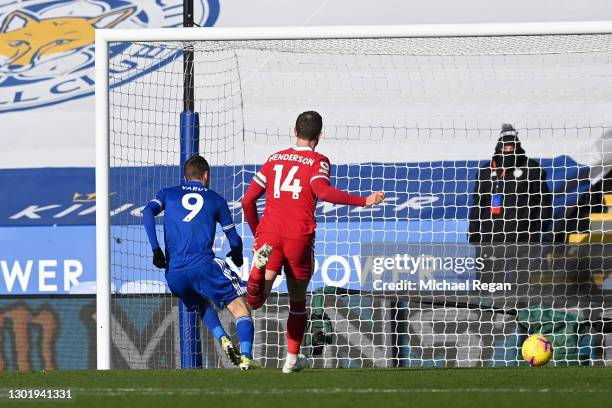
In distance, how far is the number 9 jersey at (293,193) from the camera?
675 cm

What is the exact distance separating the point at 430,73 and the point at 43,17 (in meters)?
5.00

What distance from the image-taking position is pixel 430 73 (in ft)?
42.2

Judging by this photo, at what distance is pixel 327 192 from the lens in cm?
657

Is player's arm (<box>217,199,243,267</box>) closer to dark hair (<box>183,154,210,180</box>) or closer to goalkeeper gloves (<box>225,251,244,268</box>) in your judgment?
goalkeeper gloves (<box>225,251,244,268</box>)

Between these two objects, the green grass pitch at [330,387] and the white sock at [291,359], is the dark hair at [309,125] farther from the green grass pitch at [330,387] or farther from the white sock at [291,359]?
the green grass pitch at [330,387]

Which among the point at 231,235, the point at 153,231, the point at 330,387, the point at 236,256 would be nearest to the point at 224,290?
the point at 236,256

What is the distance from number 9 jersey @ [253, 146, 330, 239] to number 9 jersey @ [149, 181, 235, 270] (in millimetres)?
995

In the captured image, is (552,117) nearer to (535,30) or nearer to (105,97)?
(535,30)

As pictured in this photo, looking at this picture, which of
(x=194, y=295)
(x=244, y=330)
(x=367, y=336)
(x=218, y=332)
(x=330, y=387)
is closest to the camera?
(x=330, y=387)

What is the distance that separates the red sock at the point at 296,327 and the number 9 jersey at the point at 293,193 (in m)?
0.47

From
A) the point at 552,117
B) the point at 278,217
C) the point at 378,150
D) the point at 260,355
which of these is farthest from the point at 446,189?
the point at 278,217

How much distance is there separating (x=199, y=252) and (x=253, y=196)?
952mm

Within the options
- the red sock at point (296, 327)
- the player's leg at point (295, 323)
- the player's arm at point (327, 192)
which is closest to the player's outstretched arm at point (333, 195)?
the player's arm at point (327, 192)

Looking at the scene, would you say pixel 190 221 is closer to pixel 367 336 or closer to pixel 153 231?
pixel 153 231
